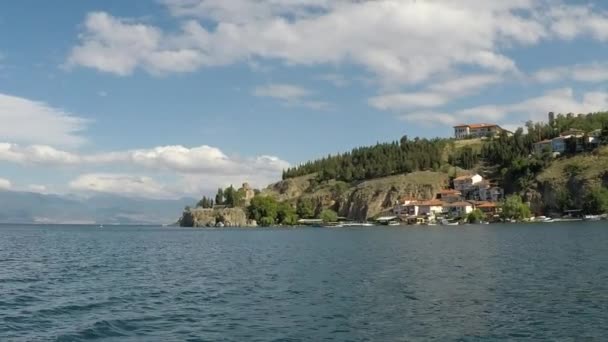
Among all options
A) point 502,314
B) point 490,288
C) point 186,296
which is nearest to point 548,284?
point 490,288

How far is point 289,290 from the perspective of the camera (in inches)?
1807

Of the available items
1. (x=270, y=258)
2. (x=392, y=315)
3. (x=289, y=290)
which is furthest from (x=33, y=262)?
(x=392, y=315)

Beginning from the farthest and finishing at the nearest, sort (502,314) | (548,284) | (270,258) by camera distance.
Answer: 1. (270,258)
2. (548,284)
3. (502,314)

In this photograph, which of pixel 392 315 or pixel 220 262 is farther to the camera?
pixel 220 262

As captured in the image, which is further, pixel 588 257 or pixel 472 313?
pixel 588 257

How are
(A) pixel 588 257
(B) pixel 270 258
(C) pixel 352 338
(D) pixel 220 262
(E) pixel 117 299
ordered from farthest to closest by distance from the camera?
(B) pixel 270 258, (D) pixel 220 262, (A) pixel 588 257, (E) pixel 117 299, (C) pixel 352 338

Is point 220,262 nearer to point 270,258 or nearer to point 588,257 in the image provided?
point 270,258

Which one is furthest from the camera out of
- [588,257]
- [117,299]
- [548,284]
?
[588,257]

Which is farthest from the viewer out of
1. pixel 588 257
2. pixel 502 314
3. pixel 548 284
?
pixel 588 257

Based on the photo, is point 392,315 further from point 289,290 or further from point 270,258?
point 270,258

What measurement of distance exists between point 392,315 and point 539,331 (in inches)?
319

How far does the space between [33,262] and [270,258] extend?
29.2m

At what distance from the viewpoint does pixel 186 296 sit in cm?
4366

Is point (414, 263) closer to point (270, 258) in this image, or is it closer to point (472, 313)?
point (270, 258)
